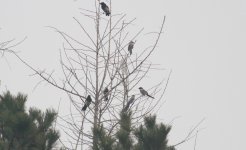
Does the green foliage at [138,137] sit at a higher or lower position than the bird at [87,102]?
lower

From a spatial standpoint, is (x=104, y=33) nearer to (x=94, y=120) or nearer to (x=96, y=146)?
(x=94, y=120)

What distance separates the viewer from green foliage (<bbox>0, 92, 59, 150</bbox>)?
5.04 metres

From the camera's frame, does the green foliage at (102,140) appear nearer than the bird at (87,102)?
Yes

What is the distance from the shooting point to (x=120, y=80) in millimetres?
6789

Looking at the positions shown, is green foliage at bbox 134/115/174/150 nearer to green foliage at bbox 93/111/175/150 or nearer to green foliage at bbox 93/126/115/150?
green foliage at bbox 93/111/175/150

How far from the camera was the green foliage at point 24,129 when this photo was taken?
16.5 feet

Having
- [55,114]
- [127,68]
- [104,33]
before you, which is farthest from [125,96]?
[55,114]

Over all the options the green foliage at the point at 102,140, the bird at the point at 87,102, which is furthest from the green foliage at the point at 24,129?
the bird at the point at 87,102

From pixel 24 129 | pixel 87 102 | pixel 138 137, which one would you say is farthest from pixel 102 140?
pixel 87 102

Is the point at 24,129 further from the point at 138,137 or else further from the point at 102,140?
the point at 138,137

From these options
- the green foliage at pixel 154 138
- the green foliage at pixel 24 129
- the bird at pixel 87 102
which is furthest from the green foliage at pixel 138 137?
the bird at pixel 87 102

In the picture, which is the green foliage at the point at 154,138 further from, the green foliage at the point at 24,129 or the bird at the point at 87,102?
the bird at the point at 87,102

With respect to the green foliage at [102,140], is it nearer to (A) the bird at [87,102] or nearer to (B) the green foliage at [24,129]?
(B) the green foliage at [24,129]

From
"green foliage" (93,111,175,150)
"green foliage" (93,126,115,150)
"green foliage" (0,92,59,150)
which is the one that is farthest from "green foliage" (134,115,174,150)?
"green foliage" (0,92,59,150)
